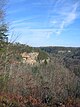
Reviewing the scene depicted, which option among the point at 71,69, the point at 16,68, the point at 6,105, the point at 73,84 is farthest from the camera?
the point at 16,68

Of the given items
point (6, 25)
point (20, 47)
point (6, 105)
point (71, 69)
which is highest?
point (6, 25)

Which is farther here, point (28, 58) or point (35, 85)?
point (28, 58)

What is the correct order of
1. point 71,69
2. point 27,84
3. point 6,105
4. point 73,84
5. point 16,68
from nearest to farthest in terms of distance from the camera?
1. point 6,105
2. point 73,84
3. point 27,84
4. point 71,69
5. point 16,68

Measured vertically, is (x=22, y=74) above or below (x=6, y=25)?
below

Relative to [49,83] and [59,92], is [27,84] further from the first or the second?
[59,92]

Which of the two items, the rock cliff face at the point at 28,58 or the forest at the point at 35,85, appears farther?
the rock cliff face at the point at 28,58

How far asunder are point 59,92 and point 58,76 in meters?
2.32

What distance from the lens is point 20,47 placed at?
1700 centimetres

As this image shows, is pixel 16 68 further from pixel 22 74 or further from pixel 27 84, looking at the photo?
pixel 27 84

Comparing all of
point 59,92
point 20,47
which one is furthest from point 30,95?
point 20,47

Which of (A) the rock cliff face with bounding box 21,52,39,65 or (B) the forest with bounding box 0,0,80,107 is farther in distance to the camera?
(A) the rock cliff face with bounding box 21,52,39,65

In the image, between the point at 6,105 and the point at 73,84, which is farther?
the point at 73,84

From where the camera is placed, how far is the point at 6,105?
1009cm

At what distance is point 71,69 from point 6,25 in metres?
4.94
